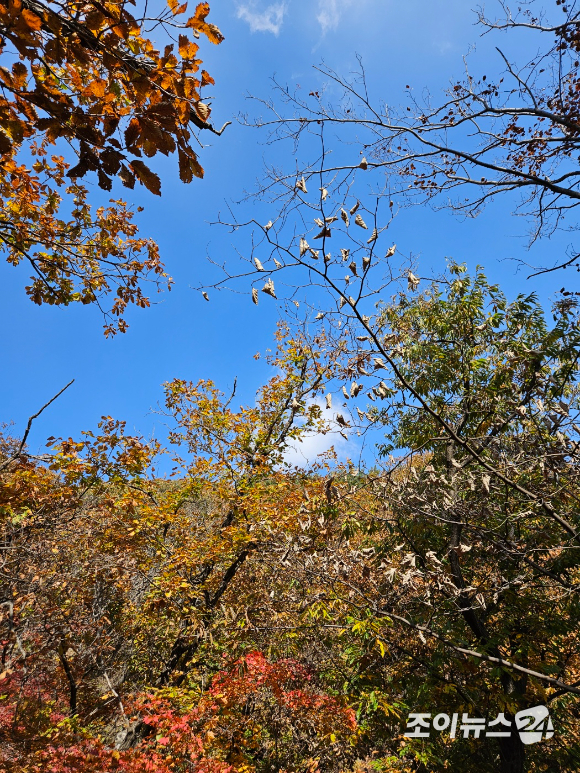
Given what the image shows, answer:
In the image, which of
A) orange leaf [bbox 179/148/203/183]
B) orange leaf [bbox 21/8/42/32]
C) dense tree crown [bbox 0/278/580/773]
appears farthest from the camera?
dense tree crown [bbox 0/278/580/773]

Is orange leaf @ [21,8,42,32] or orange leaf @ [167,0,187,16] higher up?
orange leaf @ [167,0,187,16]

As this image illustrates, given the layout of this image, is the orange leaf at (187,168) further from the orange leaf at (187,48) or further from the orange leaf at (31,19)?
the orange leaf at (31,19)

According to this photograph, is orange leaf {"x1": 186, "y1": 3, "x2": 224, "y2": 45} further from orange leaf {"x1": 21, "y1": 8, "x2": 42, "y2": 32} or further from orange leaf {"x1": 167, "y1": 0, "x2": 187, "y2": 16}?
orange leaf {"x1": 21, "y1": 8, "x2": 42, "y2": 32}

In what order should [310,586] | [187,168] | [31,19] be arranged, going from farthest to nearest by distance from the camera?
1. [310,586]
2. [187,168]
3. [31,19]

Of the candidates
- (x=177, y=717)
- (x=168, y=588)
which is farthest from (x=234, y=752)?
(x=168, y=588)

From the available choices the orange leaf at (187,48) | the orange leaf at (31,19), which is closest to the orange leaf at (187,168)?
the orange leaf at (187,48)

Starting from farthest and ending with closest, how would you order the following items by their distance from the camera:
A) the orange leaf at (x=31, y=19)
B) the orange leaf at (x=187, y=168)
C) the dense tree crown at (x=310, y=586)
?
the dense tree crown at (x=310, y=586)
the orange leaf at (x=187, y=168)
the orange leaf at (x=31, y=19)

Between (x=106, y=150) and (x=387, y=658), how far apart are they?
9.50 metres

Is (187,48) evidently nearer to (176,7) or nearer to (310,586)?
(176,7)

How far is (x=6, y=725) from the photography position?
26.9 feet

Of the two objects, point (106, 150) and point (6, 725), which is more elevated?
point (106, 150)

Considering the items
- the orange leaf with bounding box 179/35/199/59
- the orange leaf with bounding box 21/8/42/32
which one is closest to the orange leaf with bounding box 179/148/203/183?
the orange leaf with bounding box 179/35/199/59

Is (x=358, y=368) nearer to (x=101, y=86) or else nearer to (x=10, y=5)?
(x=101, y=86)

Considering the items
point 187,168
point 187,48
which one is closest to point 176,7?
point 187,48
